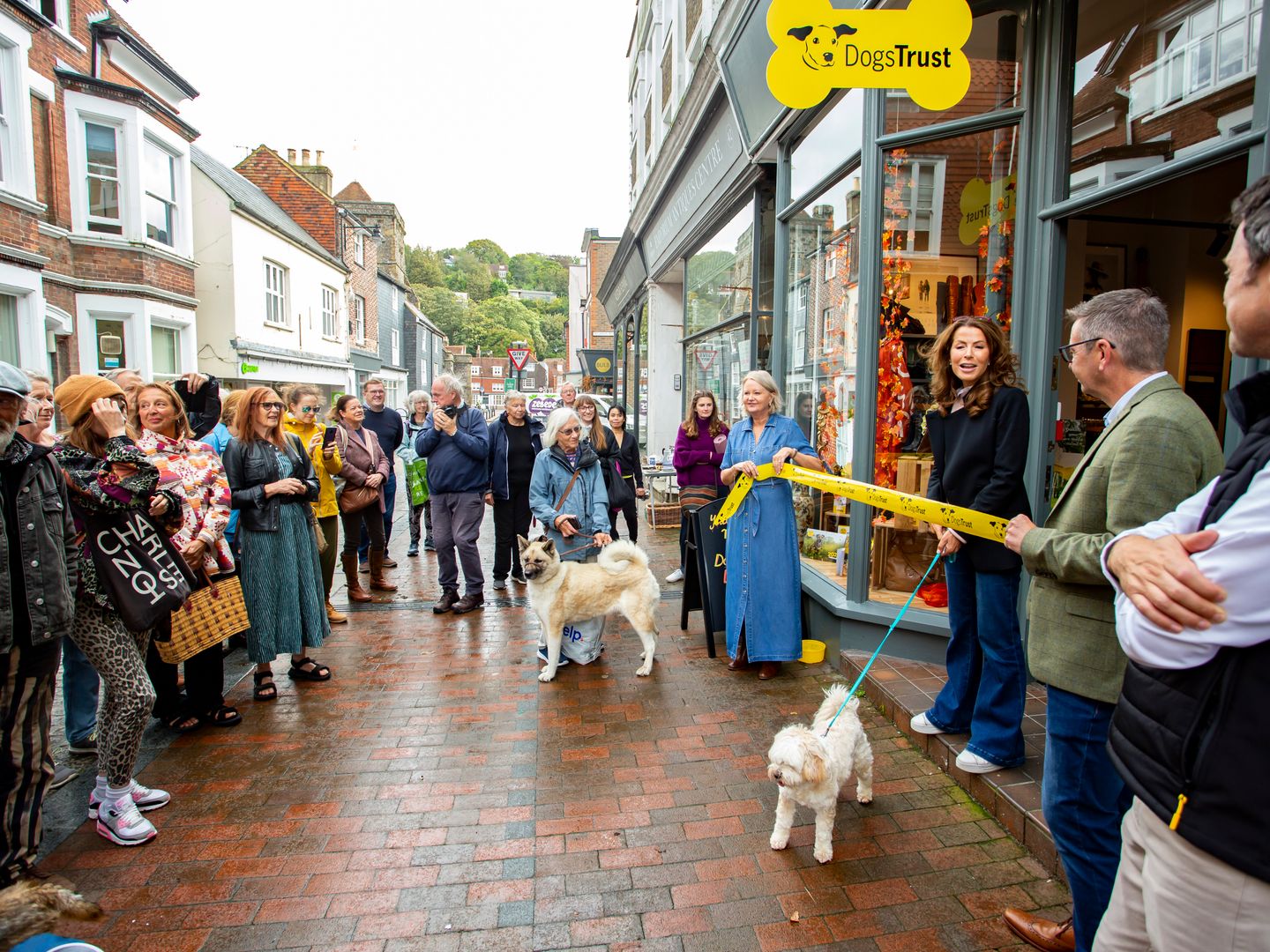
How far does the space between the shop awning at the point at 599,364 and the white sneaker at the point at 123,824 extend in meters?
23.4

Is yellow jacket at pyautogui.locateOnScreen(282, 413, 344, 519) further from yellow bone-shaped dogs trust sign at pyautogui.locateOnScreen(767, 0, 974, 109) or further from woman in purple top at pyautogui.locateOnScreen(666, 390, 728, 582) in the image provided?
yellow bone-shaped dogs trust sign at pyautogui.locateOnScreen(767, 0, 974, 109)

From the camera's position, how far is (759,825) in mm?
3340

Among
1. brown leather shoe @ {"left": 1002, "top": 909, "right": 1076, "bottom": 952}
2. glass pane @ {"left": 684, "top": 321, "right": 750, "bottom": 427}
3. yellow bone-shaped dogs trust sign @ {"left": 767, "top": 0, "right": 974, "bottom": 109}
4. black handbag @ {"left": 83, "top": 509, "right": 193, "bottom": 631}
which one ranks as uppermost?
yellow bone-shaped dogs trust sign @ {"left": 767, "top": 0, "right": 974, "bottom": 109}

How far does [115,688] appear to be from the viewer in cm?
326

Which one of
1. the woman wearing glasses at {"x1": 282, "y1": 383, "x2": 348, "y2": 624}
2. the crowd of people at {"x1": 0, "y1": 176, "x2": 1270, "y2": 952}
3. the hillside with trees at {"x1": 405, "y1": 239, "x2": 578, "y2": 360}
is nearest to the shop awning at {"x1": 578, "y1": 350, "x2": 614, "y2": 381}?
the crowd of people at {"x1": 0, "y1": 176, "x2": 1270, "y2": 952}

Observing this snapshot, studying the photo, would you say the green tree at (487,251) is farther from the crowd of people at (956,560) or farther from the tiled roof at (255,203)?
the crowd of people at (956,560)

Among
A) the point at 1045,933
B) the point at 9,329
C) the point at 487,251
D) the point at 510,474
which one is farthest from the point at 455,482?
the point at 487,251

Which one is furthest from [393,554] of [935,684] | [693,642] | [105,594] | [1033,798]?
[1033,798]

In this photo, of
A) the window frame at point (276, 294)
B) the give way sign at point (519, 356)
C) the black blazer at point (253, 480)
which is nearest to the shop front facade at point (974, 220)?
the black blazer at point (253, 480)

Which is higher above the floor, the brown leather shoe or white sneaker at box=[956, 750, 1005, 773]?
white sneaker at box=[956, 750, 1005, 773]

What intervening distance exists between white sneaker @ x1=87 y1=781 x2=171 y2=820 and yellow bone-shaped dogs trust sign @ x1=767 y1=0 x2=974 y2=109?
475 cm

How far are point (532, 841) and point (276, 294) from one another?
913 inches

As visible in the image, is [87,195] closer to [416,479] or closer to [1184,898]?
[416,479]

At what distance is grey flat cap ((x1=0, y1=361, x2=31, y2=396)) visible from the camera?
2631 mm
